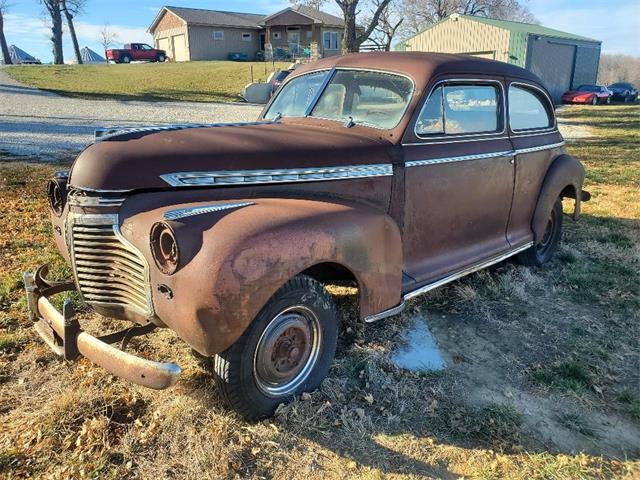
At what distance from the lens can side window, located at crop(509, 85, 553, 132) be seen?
4.53m

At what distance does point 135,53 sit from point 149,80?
61.4 ft

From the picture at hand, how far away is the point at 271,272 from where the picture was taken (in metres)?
2.48

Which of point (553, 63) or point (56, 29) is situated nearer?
point (553, 63)

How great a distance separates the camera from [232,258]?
2.37 m

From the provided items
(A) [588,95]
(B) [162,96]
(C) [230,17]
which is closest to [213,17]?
(C) [230,17]

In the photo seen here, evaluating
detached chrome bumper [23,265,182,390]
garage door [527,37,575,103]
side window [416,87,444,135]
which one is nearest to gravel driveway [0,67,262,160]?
detached chrome bumper [23,265,182,390]

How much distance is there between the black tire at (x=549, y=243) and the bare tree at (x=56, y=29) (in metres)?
49.2

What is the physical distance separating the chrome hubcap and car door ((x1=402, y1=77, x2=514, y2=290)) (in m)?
0.90

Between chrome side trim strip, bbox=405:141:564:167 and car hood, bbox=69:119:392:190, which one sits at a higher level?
car hood, bbox=69:119:392:190

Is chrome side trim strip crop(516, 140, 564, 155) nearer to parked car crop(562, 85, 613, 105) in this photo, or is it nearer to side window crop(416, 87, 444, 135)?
side window crop(416, 87, 444, 135)

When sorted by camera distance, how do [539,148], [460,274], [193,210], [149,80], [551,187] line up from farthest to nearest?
[149,80] → [551,187] → [539,148] → [460,274] → [193,210]

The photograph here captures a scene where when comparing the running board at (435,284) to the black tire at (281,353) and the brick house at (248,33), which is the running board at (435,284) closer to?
the black tire at (281,353)

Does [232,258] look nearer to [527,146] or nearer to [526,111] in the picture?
[527,146]

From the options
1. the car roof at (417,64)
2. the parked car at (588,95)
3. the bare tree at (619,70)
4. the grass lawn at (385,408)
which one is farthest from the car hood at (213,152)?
the bare tree at (619,70)
